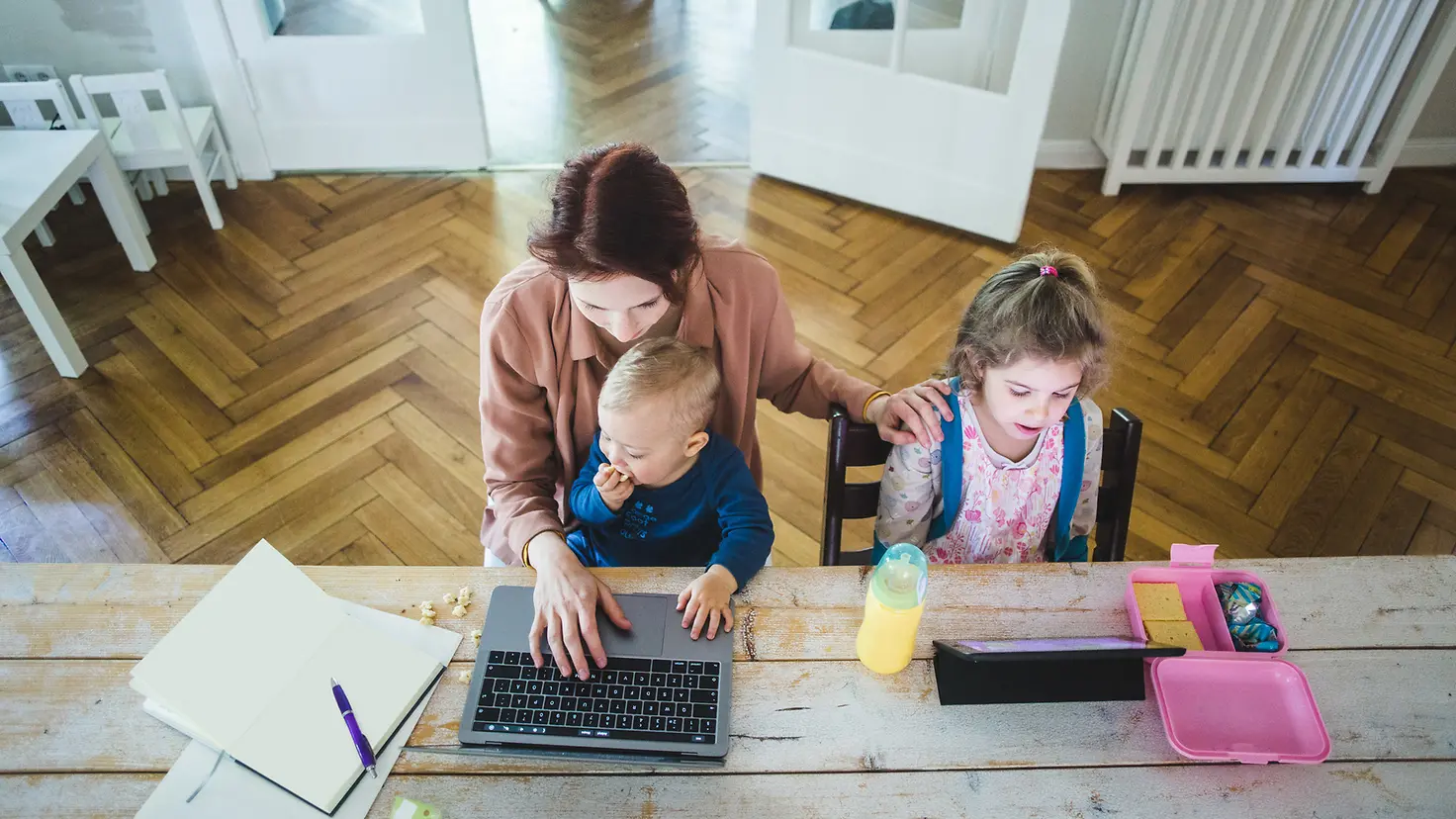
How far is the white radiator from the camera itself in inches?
109

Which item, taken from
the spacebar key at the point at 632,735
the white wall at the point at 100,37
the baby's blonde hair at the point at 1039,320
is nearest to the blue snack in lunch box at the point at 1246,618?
the baby's blonde hair at the point at 1039,320

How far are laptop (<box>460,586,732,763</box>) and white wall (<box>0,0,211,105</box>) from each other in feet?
9.03

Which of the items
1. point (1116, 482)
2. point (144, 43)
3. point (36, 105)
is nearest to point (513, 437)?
point (1116, 482)

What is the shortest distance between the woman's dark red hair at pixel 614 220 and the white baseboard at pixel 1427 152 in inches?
128

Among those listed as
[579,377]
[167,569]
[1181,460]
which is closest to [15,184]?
[167,569]

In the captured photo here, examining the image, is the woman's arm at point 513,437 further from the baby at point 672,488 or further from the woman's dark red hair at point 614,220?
the woman's dark red hair at point 614,220

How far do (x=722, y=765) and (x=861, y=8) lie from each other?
2.51m

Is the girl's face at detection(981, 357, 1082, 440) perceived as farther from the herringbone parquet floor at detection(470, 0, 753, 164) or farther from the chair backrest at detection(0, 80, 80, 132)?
the chair backrest at detection(0, 80, 80, 132)

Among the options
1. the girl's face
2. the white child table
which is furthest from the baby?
the white child table

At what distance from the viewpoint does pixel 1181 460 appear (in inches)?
91.2

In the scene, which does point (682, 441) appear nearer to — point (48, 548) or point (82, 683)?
point (82, 683)

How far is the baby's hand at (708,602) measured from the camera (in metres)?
1.12

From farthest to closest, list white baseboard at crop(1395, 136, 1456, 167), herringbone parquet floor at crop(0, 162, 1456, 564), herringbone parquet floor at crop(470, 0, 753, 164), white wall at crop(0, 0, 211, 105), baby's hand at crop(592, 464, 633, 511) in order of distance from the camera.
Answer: herringbone parquet floor at crop(470, 0, 753, 164), white baseboard at crop(1395, 136, 1456, 167), white wall at crop(0, 0, 211, 105), herringbone parquet floor at crop(0, 162, 1456, 564), baby's hand at crop(592, 464, 633, 511)

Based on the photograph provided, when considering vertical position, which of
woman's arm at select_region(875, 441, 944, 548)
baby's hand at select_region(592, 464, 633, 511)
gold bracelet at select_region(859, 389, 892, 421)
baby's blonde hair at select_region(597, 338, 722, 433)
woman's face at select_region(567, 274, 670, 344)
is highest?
woman's face at select_region(567, 274, 670, 344)
